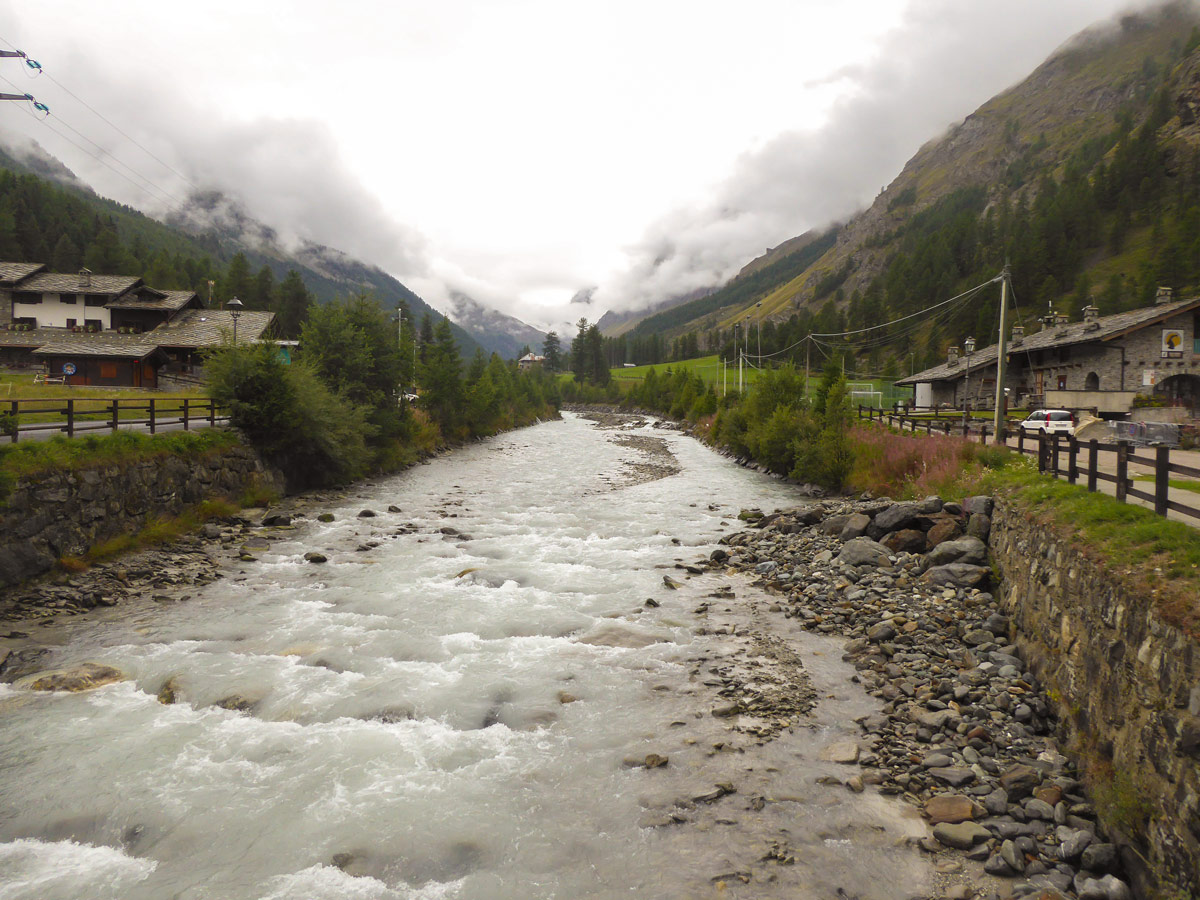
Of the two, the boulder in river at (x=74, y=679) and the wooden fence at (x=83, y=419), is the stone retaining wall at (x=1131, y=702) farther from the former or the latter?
the wooden fence at (x=83, y=419)

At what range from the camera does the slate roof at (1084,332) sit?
1977 inches

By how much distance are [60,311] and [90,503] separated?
7659cm

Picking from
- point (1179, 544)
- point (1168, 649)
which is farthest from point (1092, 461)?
point (1168, 649)

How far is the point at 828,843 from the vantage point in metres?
8.19

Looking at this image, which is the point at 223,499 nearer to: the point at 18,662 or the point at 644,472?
the point at 18,662

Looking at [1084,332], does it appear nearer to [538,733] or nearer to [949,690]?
[949,690]

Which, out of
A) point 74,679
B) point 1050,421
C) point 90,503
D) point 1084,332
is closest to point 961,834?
point 74,679

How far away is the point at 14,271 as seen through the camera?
77.4 m

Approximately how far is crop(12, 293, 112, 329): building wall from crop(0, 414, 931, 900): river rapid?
78151 millimetres

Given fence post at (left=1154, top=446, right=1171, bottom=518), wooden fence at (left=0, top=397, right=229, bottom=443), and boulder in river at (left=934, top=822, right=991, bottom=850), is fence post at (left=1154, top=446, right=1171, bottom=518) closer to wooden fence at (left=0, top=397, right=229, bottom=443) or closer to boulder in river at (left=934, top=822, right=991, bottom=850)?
boulder in river at (left=934, top=822, right=991, bottom=850)

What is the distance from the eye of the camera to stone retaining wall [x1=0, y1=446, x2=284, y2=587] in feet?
57.4

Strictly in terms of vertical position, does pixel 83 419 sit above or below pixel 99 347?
below

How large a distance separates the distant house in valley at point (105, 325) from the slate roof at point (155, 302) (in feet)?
0.33

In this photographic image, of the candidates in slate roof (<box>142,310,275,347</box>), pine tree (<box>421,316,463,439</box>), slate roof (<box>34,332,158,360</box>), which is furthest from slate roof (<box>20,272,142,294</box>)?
pine tree (<box>421,316,463,439</box>)
